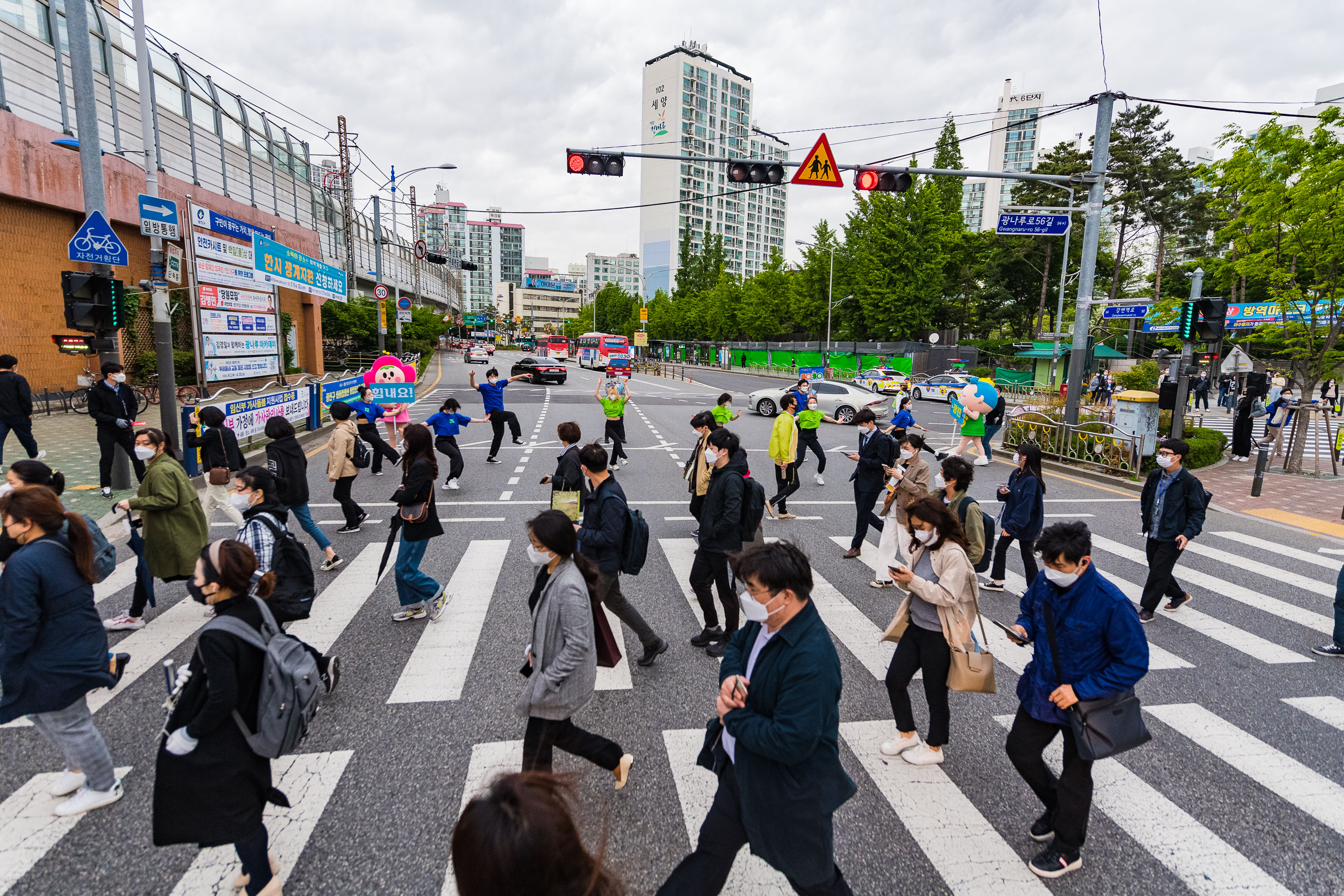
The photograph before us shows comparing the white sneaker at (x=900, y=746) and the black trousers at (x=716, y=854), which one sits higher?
the black trousers at (x=716, y=854)

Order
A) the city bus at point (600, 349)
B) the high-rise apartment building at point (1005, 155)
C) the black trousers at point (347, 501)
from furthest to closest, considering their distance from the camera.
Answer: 1. the high-rise apartment building at point (1005, 155)
2. the city bus at point (600, 349)
3. the black trousers at point (347, 501)

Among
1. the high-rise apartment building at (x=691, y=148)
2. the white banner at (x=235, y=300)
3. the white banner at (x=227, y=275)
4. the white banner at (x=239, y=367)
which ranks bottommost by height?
the white banner at (x=239, y=367)

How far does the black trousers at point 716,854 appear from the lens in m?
2.55

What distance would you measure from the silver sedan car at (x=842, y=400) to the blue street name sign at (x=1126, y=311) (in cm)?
729

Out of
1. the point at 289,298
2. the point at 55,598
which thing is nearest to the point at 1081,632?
the point at 55,598

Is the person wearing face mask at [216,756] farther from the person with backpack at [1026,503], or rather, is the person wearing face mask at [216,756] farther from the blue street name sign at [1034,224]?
the blue street name sign at [1034,224]

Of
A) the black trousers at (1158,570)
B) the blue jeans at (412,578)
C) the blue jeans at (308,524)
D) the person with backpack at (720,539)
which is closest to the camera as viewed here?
the person with backpack at (720,539)

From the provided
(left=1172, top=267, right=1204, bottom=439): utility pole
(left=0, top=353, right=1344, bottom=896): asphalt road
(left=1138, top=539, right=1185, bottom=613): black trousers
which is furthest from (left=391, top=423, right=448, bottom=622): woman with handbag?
(left=1172, top=267, right=1204, bottom=439): utility pole

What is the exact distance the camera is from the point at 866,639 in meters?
5.95

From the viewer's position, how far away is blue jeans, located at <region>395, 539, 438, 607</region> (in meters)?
5.80

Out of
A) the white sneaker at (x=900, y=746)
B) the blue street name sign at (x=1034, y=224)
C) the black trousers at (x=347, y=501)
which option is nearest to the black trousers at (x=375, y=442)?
the black trousers at (x=347, y=501)

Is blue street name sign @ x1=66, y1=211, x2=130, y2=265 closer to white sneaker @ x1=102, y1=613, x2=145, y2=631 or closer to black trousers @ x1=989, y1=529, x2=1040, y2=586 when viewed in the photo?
white sneaker @ x1=102, y1=613, x2=145, y2=631

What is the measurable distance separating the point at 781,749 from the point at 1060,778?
1.92m

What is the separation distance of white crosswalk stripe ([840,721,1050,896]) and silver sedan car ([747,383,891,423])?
19536 millimetres
